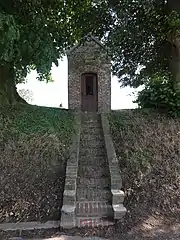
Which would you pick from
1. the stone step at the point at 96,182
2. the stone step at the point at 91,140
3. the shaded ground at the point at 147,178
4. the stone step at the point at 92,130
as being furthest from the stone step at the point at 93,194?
the stone step at the point at 92,130

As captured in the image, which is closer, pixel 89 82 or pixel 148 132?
pixel 148 132

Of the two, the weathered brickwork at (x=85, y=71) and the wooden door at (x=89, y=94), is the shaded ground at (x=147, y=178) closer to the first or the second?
the weathered brickwork at (x=85, y=71)

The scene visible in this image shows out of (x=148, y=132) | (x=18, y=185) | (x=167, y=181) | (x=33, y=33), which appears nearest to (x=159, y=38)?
(x=148, y=132)

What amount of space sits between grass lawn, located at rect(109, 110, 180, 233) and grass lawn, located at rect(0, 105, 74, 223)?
4.24 ft

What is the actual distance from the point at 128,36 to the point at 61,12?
315 cm

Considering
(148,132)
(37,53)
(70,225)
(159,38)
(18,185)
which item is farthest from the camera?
(159,38)

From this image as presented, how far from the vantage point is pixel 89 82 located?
1541 cm

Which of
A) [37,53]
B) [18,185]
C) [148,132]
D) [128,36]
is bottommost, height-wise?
[18,185]

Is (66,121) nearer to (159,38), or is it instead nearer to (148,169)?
(148,169)

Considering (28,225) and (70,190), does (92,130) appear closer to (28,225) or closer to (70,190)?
(70,190)

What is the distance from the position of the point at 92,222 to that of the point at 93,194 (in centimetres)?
65

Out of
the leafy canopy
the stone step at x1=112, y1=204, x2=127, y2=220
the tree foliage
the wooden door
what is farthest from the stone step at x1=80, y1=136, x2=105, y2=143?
the wooden door

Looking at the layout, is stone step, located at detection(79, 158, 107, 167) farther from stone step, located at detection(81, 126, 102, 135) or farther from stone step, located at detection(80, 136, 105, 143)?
stone step, located at detection(81, 126, 102, 135)

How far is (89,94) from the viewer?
1541 cm
